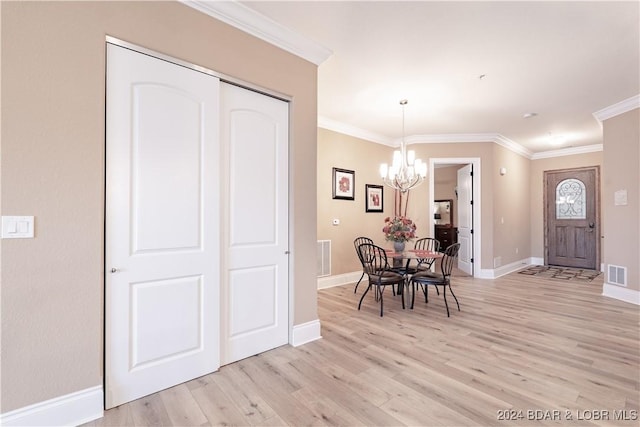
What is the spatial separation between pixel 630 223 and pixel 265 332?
5.19 meters

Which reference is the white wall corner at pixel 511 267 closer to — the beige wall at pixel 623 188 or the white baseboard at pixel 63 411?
the beige wall at pixel 623 188

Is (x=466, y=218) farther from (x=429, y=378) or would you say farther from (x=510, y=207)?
(x=429, y=378)

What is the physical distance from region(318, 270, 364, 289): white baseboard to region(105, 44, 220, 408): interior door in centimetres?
279

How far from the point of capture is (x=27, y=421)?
1.58 meters

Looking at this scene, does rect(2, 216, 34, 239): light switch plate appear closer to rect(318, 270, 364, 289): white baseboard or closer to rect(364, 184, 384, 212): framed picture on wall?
rect(318, 270, 364, 289): white baseboard

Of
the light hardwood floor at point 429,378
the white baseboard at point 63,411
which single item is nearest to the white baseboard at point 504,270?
the light hardwood floor at point 429,378

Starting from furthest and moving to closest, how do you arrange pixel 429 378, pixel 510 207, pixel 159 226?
pixel 510 207, pixel 429 378, pixel 159 226

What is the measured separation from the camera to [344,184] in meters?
5.27

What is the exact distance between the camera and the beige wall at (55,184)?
1.55 meters

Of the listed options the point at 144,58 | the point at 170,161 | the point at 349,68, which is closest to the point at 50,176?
the point at 170,161

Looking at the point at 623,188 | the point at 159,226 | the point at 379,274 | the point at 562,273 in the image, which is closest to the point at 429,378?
the point at 379,274

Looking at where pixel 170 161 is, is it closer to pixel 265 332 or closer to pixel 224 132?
pixel 224 132

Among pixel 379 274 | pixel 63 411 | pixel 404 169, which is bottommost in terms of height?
pixel 63 411

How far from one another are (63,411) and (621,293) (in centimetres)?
629
